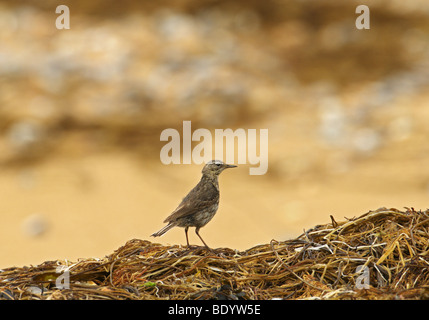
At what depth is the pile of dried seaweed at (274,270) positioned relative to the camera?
12.9 ft

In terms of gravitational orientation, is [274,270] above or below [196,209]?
A: below

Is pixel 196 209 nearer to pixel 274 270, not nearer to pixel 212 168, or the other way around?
pixel 212 168

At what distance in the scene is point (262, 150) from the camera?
59.5 feet

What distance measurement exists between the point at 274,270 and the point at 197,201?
1475 millimetres

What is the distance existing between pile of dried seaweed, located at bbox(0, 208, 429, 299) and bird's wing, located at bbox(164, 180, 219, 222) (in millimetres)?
672

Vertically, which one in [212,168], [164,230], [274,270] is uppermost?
[212,168]

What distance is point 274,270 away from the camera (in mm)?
4293

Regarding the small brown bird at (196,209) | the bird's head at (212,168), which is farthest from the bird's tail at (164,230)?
the bird's head at (212,168)

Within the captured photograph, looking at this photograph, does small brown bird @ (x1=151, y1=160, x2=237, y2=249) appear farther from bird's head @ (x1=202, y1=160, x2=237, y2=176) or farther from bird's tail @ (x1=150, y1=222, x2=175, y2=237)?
bird's head @ (x1=202, y1=160, x2=237, y2=176)

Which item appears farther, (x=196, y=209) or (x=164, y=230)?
(x=196, y=209)

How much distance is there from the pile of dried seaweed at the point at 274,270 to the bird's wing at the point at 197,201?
2.20 feet

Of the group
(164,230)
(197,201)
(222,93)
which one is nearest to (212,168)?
(197,201)

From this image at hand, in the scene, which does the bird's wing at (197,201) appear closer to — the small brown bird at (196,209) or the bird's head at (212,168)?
the small brown bird at (196,209)
